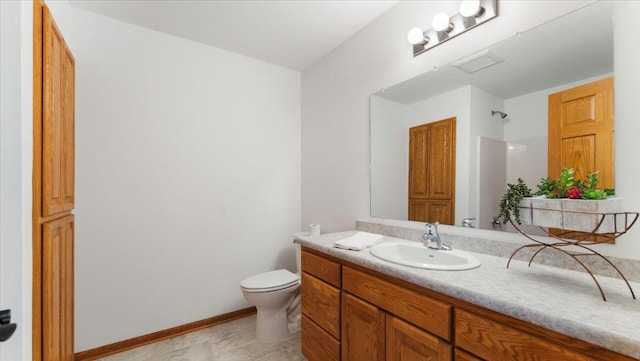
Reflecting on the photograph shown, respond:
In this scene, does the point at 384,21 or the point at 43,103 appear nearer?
the point at 43,103

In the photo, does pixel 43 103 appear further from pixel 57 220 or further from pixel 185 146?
pixel 185 146

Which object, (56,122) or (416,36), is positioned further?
(416,36)

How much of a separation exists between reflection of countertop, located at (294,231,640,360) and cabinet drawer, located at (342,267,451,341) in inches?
2.6

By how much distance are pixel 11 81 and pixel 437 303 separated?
62.7 inches

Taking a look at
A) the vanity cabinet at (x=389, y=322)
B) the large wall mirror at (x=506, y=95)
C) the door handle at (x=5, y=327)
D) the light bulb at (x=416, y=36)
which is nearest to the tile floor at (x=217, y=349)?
the vanity cabinet at (x=389, y=322)

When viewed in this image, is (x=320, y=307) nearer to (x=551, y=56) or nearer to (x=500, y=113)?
(x=500, y=113)

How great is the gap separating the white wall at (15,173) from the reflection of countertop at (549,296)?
1261 mm

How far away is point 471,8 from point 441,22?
0.16 metres

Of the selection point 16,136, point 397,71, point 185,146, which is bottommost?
point 16,136

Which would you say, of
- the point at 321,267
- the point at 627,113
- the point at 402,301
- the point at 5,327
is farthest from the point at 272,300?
the point at 627,113

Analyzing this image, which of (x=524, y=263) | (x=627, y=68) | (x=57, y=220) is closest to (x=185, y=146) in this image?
(x=57, y=220)

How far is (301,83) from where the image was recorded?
2.91 m

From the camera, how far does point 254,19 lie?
1997 millimetres

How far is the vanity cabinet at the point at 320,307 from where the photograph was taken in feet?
4.83
